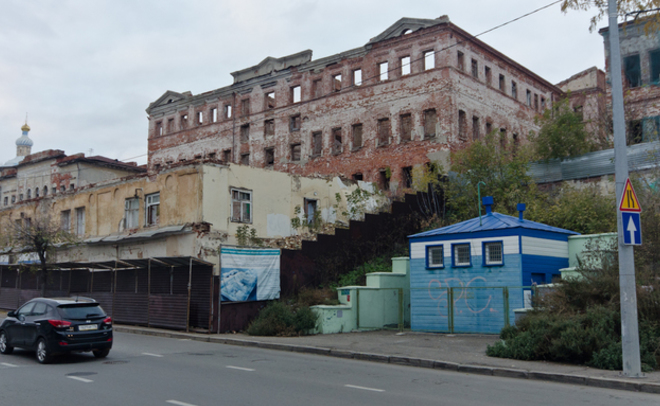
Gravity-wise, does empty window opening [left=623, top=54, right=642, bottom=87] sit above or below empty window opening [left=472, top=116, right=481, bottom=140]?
above

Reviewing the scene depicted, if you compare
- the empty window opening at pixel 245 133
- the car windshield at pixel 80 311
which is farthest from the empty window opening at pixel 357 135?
the car windshield at pixel 80 311

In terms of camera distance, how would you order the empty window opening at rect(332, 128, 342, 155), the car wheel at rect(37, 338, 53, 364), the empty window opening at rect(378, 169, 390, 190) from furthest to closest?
1. the empty window opening at rect(332, 128, 342, 155)
2. the empty window opening at rect(378, 169, 390, 190)
3. the car wheel at rect(37, 338, 53, 364)

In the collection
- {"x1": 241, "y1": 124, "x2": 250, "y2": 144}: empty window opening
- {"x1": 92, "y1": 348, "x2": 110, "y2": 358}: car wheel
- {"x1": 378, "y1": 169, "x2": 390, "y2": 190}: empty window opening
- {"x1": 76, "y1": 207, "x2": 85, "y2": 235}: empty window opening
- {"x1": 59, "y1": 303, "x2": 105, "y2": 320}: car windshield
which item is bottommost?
{"x1": 92, "y1": 348, "x2": 110, "y2": 358}: car wheel

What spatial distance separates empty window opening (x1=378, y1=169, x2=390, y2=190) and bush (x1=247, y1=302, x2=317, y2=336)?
20023 millimetres

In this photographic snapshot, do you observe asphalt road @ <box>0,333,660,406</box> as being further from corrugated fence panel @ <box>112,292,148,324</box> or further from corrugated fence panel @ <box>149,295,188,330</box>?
corrugated fence panel @ <box>112,292,148,324</box>

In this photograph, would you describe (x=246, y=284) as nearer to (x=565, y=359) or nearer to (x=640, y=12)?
(x=565, y=359)

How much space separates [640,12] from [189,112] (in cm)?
4574

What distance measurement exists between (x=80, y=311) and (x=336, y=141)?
30579mm

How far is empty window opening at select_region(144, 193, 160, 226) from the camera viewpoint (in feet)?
83.9

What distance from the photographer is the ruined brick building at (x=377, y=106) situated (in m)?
37.7

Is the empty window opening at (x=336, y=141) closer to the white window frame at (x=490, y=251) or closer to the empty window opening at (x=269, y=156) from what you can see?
the empty window opening at (x=269, y=156)

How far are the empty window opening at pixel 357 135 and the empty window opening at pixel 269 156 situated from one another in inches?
331

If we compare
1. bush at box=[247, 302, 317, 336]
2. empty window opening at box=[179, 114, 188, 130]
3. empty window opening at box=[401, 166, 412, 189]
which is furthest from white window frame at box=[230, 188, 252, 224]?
empty window opening at box=[179, 114, 188, 130]

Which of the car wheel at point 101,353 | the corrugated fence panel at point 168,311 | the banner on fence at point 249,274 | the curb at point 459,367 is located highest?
the banner on fence at point 249,274
